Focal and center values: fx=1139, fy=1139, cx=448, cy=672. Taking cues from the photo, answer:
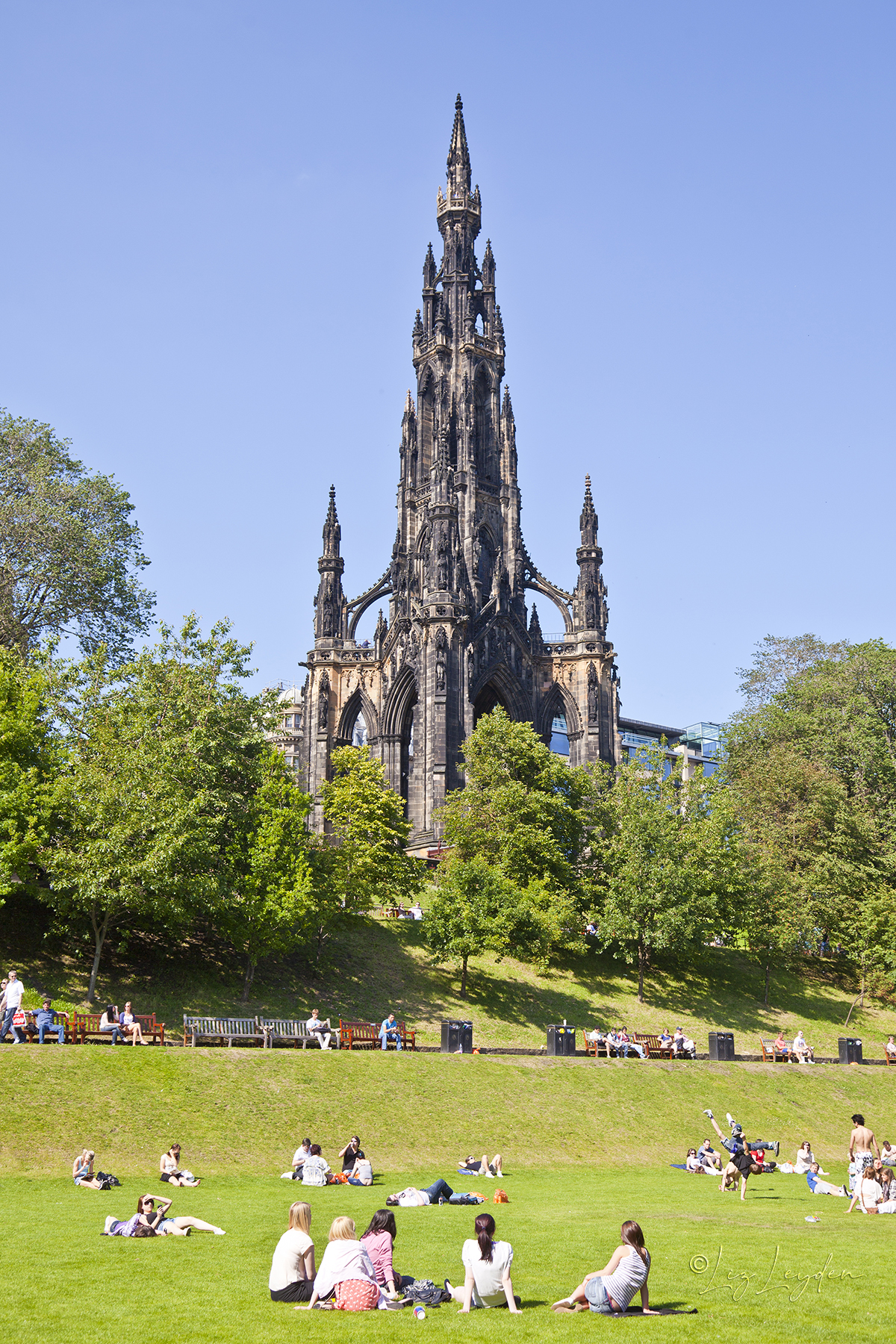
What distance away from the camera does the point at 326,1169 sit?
1956 centimetres

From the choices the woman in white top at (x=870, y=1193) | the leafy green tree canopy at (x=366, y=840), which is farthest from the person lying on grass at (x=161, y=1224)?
the leafy green tree canopy at (x=366, y=840)

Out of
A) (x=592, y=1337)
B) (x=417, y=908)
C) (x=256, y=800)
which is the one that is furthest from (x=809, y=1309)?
(x=417, y=908)

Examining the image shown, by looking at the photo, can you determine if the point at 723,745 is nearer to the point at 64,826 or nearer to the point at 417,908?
the point at 417,908

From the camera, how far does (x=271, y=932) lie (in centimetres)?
3469

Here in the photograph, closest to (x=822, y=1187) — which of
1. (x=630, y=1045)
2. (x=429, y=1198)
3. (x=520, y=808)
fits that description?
(x=429, y=1198)

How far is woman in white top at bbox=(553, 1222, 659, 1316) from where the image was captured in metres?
10.7

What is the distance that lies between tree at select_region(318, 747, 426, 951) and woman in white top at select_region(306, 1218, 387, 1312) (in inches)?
1079

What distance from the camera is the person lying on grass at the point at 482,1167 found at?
21.0m

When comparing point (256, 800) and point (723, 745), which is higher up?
point (723, 745)

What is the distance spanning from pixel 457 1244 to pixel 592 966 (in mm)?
31415

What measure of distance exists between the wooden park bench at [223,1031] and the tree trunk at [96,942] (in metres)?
4.43

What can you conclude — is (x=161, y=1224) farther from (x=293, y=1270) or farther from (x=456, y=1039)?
(x=456, y=1039)

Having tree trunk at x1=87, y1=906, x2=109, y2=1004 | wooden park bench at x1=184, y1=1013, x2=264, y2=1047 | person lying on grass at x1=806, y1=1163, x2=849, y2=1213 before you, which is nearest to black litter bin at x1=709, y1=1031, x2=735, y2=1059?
person lying on grass at x1=806, y1=1163, x2=849, y2=1213

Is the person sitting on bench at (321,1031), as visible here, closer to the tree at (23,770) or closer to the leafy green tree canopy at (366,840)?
the tree at (23,770)
